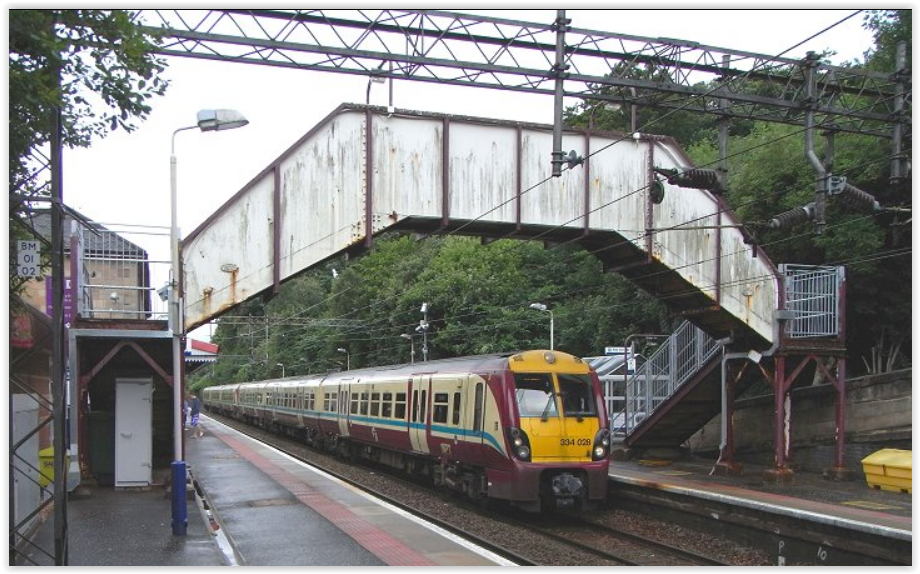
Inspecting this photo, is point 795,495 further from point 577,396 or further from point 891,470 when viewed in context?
point 577,396

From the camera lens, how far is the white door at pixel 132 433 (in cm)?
1555

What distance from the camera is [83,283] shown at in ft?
50.1

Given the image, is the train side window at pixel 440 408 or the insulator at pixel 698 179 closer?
the insulator at pixel 698 179

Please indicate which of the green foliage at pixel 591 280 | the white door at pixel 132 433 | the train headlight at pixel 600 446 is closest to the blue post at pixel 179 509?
the white door at pixel 132 433

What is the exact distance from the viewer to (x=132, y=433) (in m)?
15.6

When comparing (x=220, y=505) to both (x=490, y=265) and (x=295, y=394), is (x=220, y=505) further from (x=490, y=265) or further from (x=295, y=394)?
(x=490, y=265)

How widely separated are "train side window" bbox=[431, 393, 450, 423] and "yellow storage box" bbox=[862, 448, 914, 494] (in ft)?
25.0

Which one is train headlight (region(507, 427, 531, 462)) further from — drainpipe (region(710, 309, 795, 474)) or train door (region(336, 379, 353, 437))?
train door (region(336, 379, 353, 437))

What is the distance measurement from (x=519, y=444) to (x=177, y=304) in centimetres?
571

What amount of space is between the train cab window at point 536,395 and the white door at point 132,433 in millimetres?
6982

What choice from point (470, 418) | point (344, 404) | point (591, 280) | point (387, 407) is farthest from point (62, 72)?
point (591, 280)

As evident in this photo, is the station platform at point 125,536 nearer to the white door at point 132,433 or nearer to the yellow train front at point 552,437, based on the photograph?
the white door at point 132,433

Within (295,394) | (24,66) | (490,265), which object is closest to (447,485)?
(24,66)

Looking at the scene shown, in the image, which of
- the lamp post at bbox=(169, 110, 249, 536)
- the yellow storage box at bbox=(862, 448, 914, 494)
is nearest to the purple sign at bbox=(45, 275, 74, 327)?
the lamp post at bbox=(169, 110, 249, 536)
